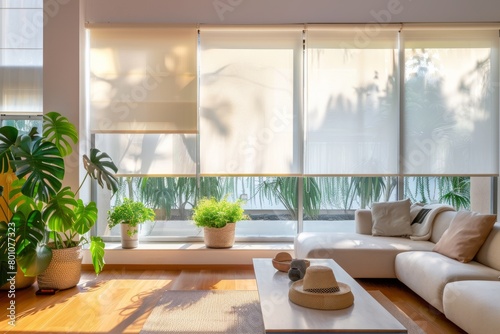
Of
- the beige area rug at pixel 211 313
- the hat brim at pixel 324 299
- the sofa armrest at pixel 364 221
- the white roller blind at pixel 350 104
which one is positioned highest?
the white roller blind at pixel 350 104

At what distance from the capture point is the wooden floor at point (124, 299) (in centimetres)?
349

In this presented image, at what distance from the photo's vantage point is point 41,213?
4395 millimetres

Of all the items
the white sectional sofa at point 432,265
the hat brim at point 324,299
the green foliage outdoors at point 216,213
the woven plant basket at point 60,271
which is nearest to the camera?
the hat brim at point 324,299

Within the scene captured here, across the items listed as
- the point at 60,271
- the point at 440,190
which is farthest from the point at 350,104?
the point at 60,271

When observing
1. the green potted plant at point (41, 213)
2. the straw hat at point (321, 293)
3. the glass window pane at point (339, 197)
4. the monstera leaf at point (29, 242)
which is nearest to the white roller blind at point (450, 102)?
the glass window pane at point (339, 197)

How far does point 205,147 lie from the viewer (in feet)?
18.2

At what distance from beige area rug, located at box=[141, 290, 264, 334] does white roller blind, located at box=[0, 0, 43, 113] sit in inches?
117

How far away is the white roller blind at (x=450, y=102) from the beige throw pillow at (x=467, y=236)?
1582 millimetres

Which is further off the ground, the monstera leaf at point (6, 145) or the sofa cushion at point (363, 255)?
the monstera leaf at point (6, 145)

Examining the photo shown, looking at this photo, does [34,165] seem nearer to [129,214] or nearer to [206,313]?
[129,214]

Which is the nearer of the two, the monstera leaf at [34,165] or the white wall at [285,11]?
the monstera leaf at [34,165]

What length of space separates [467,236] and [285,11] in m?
3.24

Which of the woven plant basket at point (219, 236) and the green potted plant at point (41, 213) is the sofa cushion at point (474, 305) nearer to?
the woven plant basket at point (219, 236)

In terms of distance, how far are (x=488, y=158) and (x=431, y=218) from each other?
54.0 inches
